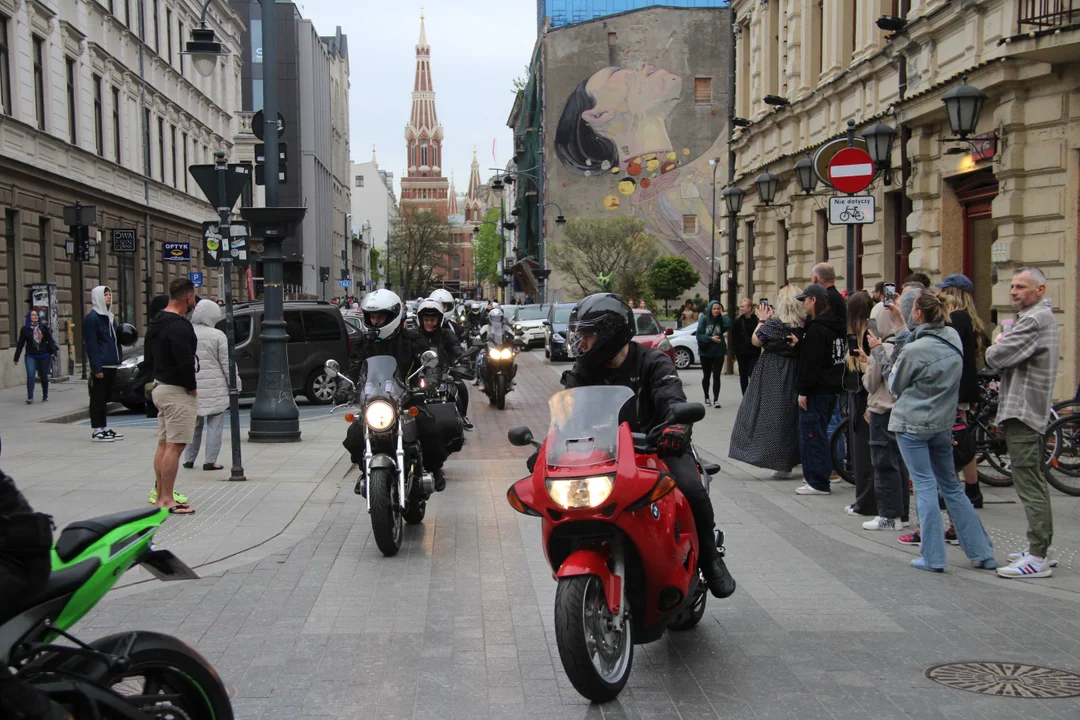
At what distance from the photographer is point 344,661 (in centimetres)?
550

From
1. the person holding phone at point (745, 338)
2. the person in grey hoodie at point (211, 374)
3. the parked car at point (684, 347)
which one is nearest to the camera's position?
the person in grey hoodie at point (211, 374)

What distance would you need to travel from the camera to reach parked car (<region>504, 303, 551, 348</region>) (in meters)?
42.2

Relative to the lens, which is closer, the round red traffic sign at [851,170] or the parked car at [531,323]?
the round red traffic sign at [851,170]

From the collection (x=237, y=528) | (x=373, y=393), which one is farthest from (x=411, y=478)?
(x=237, y=528)

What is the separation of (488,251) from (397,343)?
432ft

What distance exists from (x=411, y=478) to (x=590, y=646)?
3.91 metres

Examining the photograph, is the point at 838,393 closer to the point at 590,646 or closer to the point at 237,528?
the point at 237,528

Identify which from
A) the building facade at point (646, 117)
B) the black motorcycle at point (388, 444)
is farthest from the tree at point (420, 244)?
the black motorcycle at point (388, 444)

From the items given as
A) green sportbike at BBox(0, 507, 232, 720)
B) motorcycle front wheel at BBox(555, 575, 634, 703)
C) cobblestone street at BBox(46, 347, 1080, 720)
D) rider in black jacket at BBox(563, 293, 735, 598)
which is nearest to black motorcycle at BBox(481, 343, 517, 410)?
cobblestone street at BBox(46, 347, 1080, 720)

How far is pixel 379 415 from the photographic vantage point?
26.6ft

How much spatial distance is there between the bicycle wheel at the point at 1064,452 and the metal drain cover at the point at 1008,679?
227 inches

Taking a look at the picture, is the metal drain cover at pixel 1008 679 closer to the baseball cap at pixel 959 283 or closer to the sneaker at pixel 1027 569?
the sneaker at pixel 1027 569

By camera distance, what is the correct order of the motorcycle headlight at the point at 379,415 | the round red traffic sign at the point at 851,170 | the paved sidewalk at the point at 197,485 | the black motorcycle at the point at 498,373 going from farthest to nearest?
1. the black motorcycle at the point at 498,373
2. the round red traffic sign at the point at 851,170
3. the paved sidewalk at the point at 197,485
4. the motorcycle headlight at the point at 379,415

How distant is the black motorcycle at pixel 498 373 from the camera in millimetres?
20203
